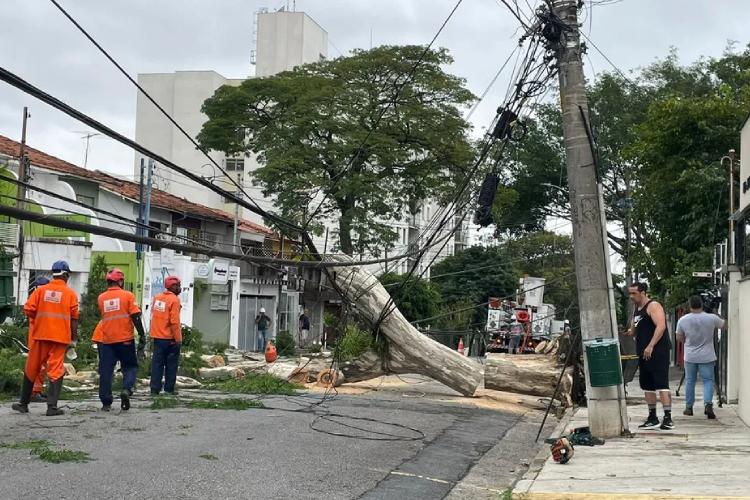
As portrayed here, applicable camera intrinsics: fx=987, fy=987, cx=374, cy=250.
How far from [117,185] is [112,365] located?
923 inches

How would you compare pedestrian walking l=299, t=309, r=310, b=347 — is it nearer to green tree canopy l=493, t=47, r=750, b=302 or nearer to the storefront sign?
the storefront sign

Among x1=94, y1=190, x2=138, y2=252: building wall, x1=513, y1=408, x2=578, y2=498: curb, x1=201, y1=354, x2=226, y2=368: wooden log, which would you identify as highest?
x1=94, y1=190, x2=138, y2=252: building wall

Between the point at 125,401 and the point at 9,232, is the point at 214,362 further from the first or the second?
the point at 9,232

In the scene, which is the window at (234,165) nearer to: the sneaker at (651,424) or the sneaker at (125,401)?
the sneaker at (125,401)

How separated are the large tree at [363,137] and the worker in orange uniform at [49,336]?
27.6m

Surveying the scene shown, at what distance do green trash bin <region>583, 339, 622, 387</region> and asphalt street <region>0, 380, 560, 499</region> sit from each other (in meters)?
1.21

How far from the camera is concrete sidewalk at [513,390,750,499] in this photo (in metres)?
7.89

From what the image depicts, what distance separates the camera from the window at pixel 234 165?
219ft

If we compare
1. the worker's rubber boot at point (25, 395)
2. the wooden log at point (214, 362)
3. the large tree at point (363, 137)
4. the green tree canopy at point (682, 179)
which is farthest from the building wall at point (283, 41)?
the worker's rubber boot at point (25, 395)

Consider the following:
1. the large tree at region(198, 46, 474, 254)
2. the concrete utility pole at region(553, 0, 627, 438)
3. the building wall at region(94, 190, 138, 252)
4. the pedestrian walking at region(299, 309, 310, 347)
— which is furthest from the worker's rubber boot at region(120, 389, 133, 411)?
the pedestrian walking at region(299, 309, 310, 347)

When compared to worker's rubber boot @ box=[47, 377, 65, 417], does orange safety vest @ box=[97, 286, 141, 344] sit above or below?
above

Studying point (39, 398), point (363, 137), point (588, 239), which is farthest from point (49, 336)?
point (363, 137)

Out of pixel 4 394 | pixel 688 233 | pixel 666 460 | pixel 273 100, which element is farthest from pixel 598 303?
pixel 273 100

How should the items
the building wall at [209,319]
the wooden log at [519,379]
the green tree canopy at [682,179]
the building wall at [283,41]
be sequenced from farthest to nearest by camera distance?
the building wall at [283,41], the building wall at [209,319], the green tree canopy at [682,179], the wooden log at [519,379]
